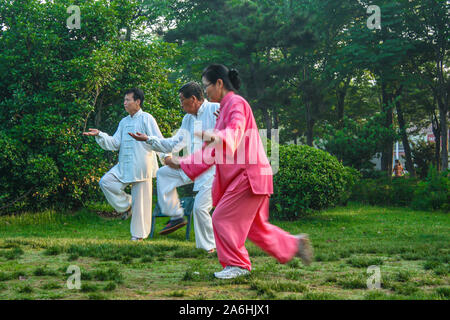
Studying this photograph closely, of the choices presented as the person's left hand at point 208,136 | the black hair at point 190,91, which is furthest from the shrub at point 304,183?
the person's left hand at point 208,136

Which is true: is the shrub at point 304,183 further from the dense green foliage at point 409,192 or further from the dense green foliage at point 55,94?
the dense green foliage at point 409,192

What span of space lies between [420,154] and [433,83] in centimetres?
442

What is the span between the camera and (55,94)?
10000 mm

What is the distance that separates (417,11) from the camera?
60.1ft

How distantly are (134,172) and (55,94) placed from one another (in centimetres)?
345

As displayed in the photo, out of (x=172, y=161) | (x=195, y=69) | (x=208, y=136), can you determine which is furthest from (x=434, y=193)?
(x=195, y=69)

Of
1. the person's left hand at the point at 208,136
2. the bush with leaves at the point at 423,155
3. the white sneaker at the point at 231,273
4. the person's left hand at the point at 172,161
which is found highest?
the bush with leaves at the point at 423,155

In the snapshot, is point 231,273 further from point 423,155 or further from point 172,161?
point 423,155

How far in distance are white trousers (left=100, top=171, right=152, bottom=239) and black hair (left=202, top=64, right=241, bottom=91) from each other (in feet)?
11.2

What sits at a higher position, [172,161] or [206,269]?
[172,161]

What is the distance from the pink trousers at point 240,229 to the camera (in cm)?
438

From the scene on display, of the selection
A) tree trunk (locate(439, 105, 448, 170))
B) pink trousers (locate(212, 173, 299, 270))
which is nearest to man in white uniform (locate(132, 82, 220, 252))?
pink trousers (locate(212, 173, 299, 270))

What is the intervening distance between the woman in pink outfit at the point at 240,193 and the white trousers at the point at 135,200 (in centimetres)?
317
